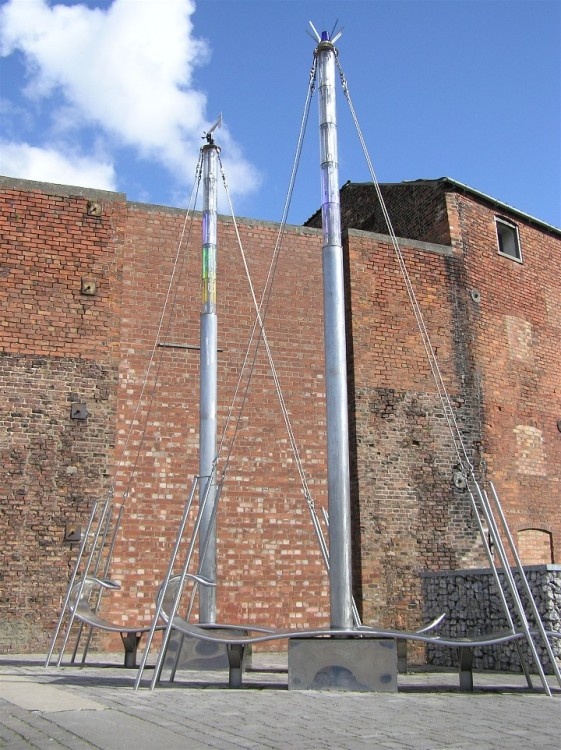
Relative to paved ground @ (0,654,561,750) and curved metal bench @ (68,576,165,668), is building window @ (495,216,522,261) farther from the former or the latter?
curved metal bench @ (68,576,165,668)

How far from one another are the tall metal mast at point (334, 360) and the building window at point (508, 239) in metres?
9.24

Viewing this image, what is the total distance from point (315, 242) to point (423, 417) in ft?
12.6

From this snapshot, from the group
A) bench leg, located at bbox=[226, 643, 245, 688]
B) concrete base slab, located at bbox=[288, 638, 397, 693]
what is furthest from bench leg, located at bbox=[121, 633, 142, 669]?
concrete base slab, located at bbox=[288, 638, 397, 693]

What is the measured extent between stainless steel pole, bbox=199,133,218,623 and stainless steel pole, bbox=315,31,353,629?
192cm

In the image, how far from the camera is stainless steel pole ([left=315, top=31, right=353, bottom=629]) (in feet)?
26.6

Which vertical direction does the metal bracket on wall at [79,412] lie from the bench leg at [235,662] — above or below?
above

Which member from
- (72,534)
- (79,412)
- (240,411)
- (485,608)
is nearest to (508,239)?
(240,411)

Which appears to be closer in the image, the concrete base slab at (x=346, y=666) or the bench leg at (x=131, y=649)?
the concrete base slab at (x=346, y=666)

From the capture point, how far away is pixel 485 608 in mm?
11023

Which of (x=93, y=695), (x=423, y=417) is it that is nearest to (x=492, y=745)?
(x=93, y=695)

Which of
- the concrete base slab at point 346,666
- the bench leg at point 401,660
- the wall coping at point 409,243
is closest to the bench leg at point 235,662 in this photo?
the concrete base slab at point 346,666

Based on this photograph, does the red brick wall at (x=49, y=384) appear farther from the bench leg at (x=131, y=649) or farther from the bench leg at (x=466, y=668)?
the bench leg at (x=466, y=668)

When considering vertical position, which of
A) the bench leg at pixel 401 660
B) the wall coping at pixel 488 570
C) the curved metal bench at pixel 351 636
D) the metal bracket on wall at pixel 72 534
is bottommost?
the bench leg at pixel 401 660

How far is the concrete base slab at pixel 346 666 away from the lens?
7.44 metres
